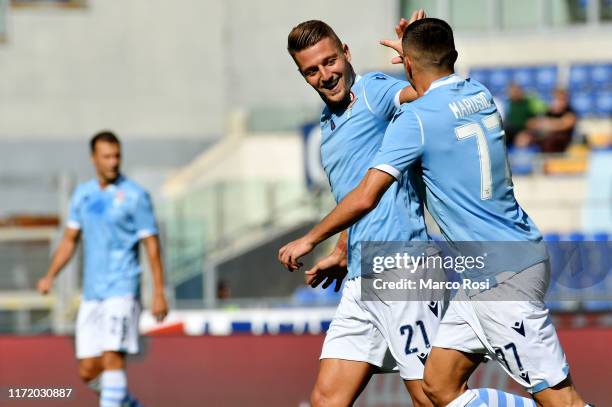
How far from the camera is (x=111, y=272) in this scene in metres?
8.21

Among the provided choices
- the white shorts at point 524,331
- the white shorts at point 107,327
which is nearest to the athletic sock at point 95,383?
the white shorts at point 107,327

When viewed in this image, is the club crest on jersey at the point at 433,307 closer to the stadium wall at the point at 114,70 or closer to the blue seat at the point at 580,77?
the blue seat at the point at 580,77

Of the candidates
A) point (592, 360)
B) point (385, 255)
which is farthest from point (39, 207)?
point (385, 255)

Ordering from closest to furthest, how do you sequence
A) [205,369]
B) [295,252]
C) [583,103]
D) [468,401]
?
[295,252], [468,401], [205,369], [583,103]

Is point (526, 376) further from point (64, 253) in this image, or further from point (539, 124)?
point (539, 124)

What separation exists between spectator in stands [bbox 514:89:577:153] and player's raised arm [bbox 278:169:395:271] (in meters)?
13.0

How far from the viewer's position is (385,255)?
559 centimetres

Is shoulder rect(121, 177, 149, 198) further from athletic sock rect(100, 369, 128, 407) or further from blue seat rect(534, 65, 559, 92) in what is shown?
blue seat rect(534, 65, 559, 92)

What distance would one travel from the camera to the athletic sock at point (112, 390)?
26.5ft

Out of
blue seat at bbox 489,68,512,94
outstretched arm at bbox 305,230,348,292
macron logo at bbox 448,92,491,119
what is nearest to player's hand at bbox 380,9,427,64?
macron logo at bbox 448,92,491,119

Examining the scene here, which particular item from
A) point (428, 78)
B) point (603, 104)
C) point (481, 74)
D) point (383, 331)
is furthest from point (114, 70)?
point (428, 78)

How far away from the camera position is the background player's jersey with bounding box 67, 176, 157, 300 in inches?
324

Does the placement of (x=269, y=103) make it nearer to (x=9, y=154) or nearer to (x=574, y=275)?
(x=9, y=154)

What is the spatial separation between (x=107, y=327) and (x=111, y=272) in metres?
0.35
